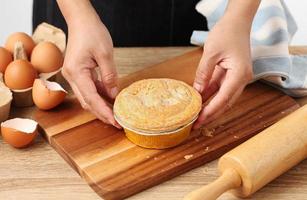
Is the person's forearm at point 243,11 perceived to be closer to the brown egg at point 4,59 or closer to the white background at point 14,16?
the brown egg at point 4,59

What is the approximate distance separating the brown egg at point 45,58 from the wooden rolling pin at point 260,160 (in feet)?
1.67

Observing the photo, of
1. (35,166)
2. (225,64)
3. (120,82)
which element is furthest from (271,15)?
(35,166)

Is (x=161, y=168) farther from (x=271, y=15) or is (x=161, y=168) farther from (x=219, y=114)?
(x=271, y=15)

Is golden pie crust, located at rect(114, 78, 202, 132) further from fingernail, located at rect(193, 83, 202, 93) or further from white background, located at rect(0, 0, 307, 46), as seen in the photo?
white background, located at rect(0, 0, 307, 46)

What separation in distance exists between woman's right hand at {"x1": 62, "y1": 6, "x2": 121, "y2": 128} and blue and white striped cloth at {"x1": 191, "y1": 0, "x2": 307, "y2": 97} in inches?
15.5

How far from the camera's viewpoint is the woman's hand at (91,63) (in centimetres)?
120

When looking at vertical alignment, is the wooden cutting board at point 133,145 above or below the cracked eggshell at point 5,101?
below

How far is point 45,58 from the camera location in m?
1.38

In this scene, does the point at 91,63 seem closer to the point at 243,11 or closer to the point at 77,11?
the point at 77,11

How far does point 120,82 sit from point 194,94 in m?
0.25

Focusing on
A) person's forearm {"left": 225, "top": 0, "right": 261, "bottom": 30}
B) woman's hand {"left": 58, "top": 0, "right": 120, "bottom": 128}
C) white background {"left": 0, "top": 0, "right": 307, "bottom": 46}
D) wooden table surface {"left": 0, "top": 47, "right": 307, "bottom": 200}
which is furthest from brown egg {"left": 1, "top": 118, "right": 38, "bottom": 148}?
white background {"left": 0, "top": 0, "right": 307, "bottom": 46}

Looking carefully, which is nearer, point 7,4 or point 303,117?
point 303,117

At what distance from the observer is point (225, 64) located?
4.04 feet

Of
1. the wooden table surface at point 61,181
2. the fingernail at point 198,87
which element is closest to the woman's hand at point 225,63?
the fingernail at point 198,87
